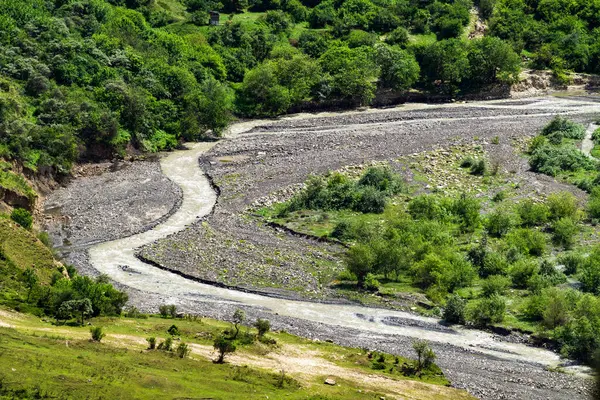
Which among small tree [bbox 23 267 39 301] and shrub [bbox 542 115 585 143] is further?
shrub [bbox 542 115 585 143]

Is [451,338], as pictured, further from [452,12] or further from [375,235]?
[452,12]

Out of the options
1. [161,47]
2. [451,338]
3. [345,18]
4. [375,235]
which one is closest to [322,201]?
[375,235]

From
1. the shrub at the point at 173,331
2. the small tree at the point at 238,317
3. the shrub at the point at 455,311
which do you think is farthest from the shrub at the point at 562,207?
the shrub at the point at 173,331

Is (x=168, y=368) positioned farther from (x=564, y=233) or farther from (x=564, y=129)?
(x=564, y=129)

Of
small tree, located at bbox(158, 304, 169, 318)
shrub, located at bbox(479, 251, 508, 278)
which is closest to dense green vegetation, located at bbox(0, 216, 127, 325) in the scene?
small tree, located at bbox(158, 304, 169, 318)

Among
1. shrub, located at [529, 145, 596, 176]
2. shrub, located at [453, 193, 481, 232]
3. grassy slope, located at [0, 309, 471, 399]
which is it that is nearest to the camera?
grassy slope, located at [0, 309, 471, 399]

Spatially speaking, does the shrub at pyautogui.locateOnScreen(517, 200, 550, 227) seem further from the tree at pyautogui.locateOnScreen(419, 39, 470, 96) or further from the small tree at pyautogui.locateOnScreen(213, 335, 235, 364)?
the tree at pyautogui.locateOnScreen(419, 39, 470, 96)

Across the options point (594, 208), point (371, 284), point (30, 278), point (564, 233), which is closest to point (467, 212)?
point (564, 233)

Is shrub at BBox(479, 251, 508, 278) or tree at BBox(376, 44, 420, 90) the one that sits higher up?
tree at BBox(376, 44, 420, 90)
